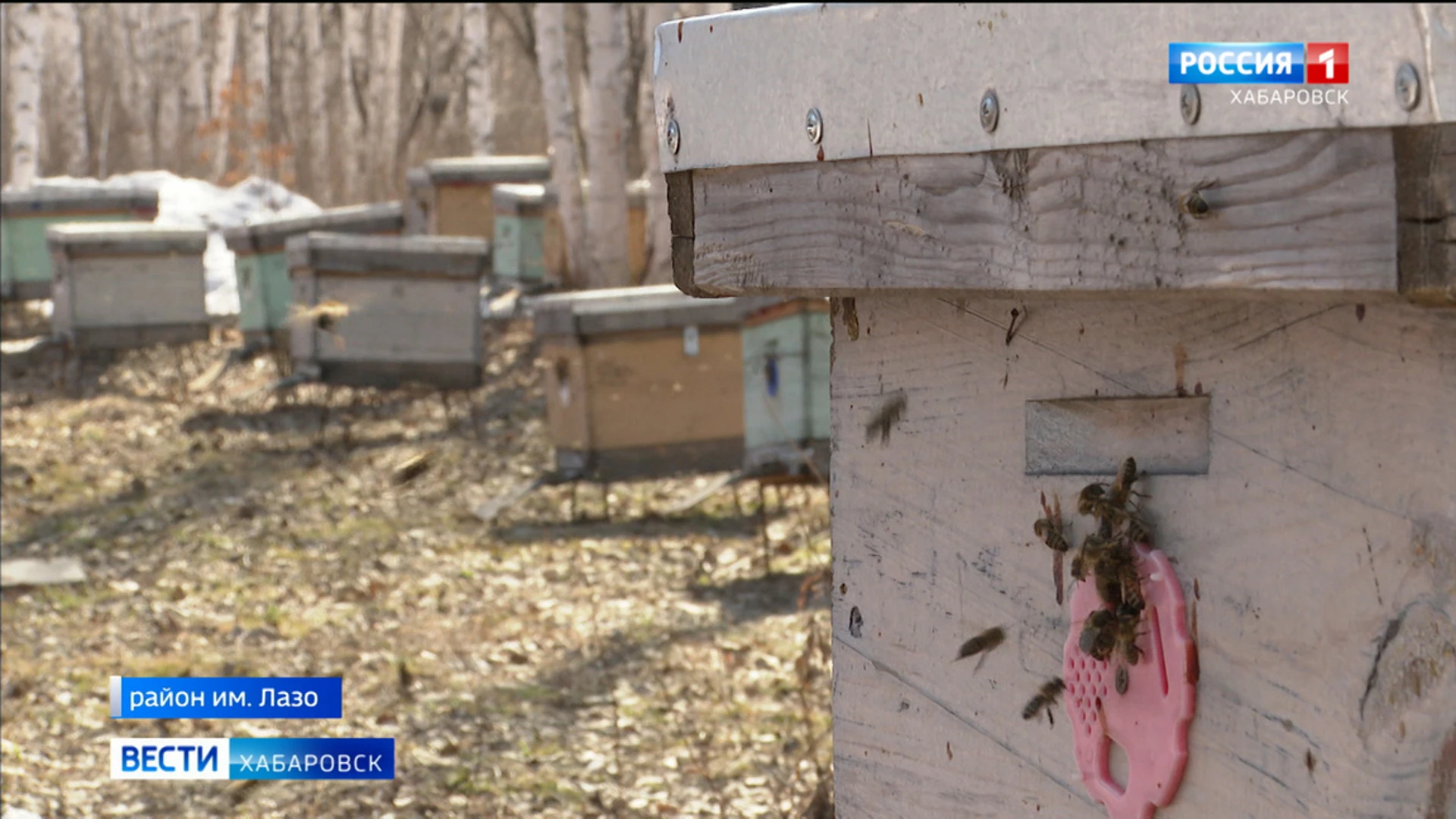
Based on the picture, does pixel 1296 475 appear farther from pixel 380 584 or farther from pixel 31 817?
pixel 380 584

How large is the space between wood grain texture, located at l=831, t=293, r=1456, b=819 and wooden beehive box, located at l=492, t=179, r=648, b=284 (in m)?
13.0

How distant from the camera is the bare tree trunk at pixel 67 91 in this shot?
25.8 metres

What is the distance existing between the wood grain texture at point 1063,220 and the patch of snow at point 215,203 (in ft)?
55.8

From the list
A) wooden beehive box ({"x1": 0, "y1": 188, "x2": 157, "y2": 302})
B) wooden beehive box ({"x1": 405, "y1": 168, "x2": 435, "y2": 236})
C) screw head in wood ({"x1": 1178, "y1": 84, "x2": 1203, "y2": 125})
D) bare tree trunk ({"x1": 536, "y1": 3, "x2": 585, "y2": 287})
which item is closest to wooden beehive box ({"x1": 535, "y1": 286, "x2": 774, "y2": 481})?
bare tree trunk ({"x1": 536, "y1": 3, "x2": 585, "y2": 287})

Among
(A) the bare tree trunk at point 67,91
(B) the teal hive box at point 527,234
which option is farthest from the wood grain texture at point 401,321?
(A) the bare tree trunk at point 67,91

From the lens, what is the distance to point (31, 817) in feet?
12.7

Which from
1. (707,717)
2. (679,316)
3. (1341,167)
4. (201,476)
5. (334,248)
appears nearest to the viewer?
(1341,167)

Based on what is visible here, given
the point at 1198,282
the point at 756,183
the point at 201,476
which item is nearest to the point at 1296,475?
the point at 1198,282

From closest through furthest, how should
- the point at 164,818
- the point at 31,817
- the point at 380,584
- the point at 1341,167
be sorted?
the point at 1341,167 < the point at 31,817 < the point at 164,818 < the point at 380,584

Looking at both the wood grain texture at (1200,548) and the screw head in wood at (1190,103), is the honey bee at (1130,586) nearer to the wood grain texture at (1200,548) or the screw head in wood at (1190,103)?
the wood grain texture at (1200,548)

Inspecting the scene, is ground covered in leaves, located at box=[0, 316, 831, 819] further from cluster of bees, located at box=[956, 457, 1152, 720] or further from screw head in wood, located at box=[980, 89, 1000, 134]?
screw head in wood, located at box=[980, 89, 1000, 134]

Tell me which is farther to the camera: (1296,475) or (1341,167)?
(1296,475)

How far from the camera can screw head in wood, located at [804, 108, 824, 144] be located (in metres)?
1.43

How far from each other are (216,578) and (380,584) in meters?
0.79
